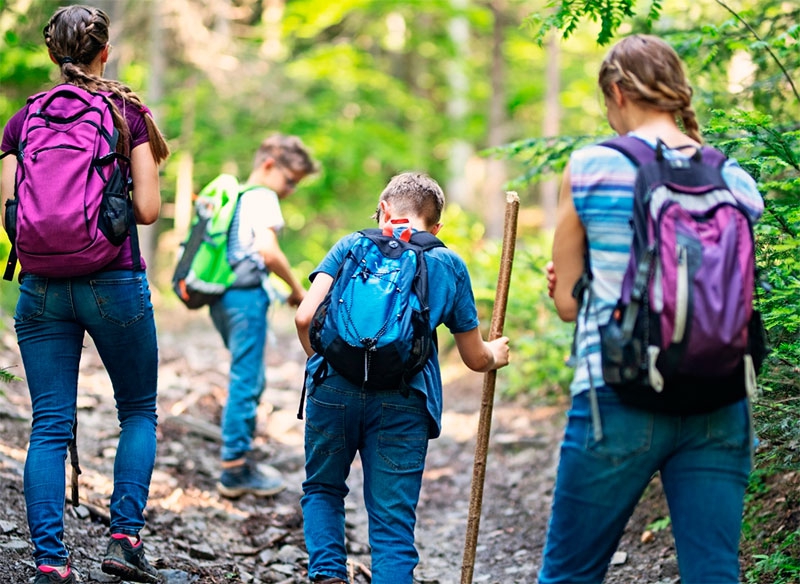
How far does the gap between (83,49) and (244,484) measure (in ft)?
11.4

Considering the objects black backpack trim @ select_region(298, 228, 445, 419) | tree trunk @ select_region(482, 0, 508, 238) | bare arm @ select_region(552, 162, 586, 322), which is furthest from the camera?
tree trunk @ select_region(482, 0, 508, 238)

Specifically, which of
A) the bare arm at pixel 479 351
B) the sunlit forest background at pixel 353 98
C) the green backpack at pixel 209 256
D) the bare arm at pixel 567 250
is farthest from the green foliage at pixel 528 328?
the bare arm at pixel 567 250

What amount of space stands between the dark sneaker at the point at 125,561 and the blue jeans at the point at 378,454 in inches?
32.5

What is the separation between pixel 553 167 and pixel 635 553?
2351 millimetres

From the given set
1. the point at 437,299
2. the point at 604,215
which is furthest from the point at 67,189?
the point at 604,215

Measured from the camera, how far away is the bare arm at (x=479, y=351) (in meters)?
3.68

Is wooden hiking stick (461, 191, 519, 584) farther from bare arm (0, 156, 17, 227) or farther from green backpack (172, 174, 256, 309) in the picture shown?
green backpack (172, 174, 256, 309)

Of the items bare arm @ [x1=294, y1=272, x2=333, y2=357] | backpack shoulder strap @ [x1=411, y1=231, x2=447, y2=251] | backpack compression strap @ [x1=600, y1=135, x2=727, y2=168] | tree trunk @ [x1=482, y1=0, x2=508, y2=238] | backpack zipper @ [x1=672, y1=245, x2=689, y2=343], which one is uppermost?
tree trunk @ [x1=482, y1=0, x2=508, y2=238]

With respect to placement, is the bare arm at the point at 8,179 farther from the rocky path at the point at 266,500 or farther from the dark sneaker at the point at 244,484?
the dark sneaker at the point at 244,484

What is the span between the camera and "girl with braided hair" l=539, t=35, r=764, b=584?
2.58 metres

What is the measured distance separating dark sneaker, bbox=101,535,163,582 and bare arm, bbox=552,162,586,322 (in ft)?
7.48

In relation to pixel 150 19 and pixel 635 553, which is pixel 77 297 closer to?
pixel 635 553

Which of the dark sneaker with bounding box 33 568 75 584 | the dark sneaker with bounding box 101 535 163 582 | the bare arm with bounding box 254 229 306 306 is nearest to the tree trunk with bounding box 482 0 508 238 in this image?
the bare arm with bounding box 254 229 306 306

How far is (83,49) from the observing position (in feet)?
12.3
